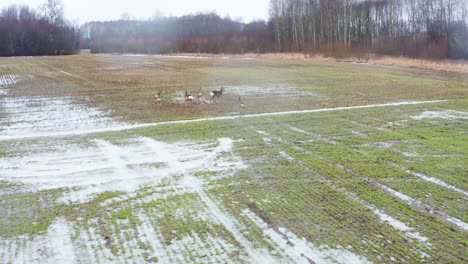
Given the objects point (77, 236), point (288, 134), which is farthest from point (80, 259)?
point (288, 134)

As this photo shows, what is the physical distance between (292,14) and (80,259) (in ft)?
222

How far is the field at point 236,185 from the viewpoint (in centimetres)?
548

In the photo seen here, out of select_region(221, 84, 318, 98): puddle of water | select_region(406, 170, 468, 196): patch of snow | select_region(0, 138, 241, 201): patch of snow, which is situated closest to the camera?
select_region(406, 170, 468, 196): patch of snow

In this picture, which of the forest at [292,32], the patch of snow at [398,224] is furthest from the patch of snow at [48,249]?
the forest at [292,32]

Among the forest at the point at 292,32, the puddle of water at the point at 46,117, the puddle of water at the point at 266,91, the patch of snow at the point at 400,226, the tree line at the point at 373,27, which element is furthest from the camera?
the forest at the point at 292,32

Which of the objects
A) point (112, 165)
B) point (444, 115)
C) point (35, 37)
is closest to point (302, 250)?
point (112, 165)

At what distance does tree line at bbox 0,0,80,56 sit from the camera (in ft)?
268

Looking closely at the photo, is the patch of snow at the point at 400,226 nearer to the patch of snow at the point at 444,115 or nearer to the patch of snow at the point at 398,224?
the patch of snow at the point at 398,224

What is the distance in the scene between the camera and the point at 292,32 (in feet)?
228

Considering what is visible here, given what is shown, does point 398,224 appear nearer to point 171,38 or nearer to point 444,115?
point 444,115

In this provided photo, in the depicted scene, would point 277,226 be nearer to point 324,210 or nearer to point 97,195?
point 324,210

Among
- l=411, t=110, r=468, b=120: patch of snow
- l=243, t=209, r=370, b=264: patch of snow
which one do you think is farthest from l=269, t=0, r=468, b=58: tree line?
l=243, t=209, r=370, b=264: patch of snow

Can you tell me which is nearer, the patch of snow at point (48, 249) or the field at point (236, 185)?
the patch of snow at point (48, 249)

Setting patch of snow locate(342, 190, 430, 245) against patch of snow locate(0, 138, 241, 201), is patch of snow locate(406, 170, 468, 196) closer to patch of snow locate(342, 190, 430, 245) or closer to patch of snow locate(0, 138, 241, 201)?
patch of snow locate(342, 190, 430, 245)
